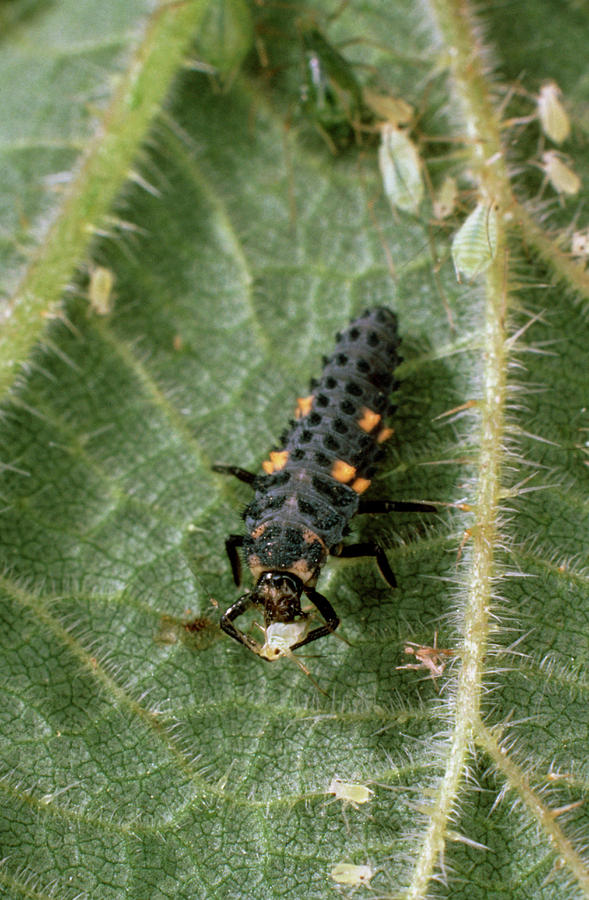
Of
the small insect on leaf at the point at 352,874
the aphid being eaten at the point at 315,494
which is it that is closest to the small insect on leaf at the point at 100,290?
the aphid being eaten at the point at 315,494

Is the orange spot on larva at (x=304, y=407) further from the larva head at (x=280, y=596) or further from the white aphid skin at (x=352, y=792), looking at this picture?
the white aphid skin at (x=352, y=792)

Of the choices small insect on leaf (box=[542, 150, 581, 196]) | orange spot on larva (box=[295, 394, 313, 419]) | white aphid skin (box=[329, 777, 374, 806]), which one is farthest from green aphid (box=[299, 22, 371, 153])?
white aphid skin (box=[329, 777, 374, 806])

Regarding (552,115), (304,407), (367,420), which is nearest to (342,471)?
(367,420)

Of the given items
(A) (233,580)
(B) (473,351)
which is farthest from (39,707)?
(B) (473,351)

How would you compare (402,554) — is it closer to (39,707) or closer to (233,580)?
(233,580)

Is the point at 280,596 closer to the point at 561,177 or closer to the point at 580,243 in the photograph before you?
the point at 580,243

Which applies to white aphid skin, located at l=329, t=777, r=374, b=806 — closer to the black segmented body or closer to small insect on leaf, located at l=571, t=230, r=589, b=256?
the black segmented body
